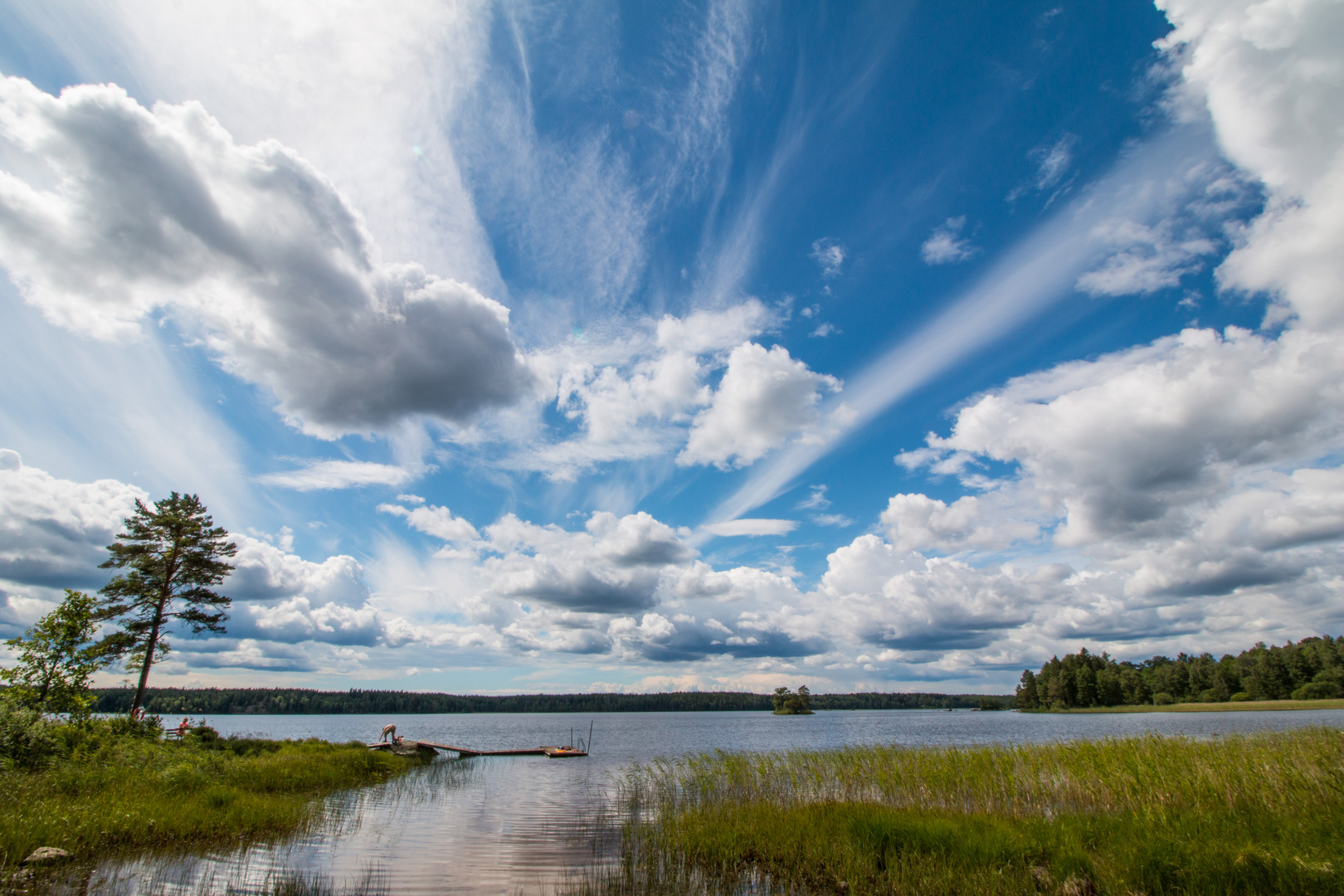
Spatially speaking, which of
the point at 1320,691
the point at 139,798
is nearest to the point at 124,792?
the point at 139,798

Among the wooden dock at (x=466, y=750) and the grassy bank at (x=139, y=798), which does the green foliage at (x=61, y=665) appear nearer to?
the grassy bank at (x=139, y=798)

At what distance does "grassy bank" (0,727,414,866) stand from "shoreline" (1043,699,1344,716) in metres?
135

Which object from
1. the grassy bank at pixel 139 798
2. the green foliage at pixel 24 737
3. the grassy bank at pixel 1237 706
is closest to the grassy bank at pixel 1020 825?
the grassy bank at pixel 139 798

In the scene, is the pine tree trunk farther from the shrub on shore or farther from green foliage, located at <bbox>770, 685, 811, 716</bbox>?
green foliage, located at <bbox>770, 685, 811, 716</bbox>

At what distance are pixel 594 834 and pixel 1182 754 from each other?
18548 millimetres

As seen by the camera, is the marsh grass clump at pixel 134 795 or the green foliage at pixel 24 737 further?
the green foliage at pixel 24 737

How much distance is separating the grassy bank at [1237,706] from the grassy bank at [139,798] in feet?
442

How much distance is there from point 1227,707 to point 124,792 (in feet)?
508

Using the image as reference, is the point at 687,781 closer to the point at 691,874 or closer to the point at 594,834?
the point at 594,834

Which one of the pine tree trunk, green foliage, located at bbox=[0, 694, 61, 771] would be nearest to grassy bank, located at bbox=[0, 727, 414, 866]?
green foliage, located at bbox=[0, 694, 61, 771]

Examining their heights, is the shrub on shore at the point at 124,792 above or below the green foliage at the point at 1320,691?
above

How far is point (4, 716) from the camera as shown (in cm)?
1758

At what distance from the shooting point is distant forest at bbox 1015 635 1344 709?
11200 cm

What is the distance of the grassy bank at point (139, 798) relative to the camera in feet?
42.9
